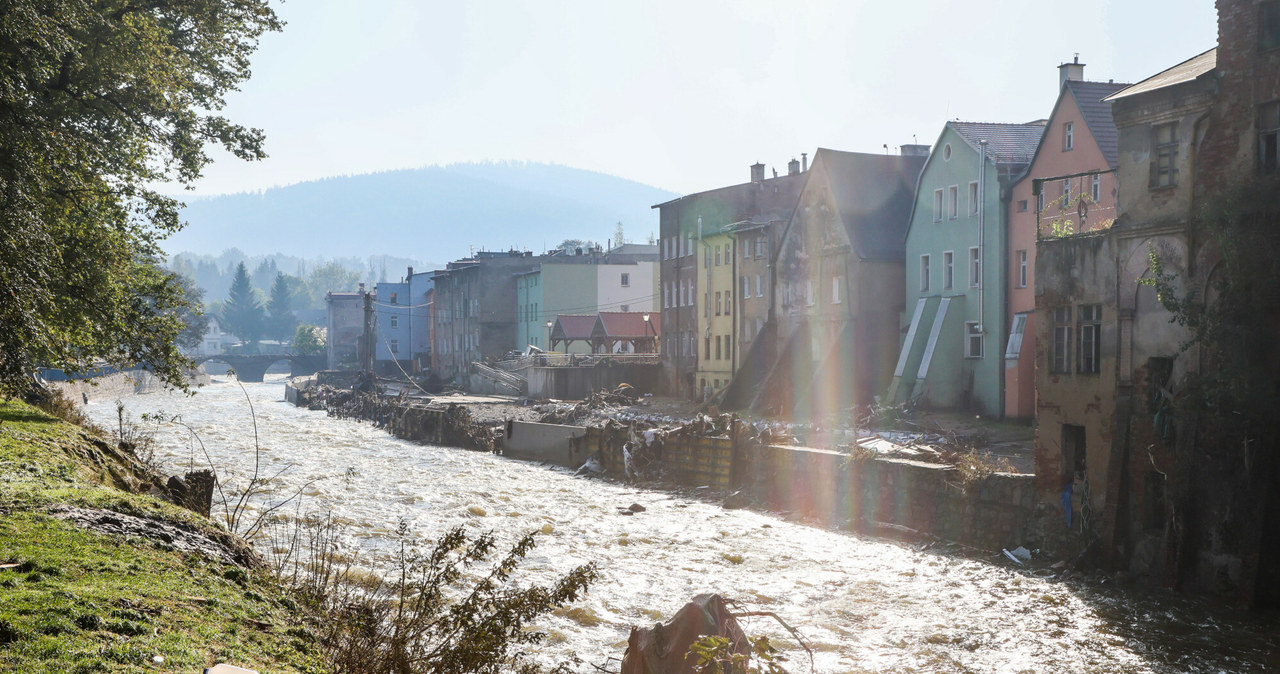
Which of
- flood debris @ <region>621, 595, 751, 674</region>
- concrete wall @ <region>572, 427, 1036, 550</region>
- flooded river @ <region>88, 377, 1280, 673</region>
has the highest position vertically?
flood debris @ <region>621, 595, 751, 674</region>

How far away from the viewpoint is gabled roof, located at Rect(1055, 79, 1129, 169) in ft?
117

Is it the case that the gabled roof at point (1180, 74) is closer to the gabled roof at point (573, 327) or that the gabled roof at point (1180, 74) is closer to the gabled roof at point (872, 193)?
the gabled roof at point (872, 193)

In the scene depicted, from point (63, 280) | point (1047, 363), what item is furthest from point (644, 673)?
point (1047, 363)

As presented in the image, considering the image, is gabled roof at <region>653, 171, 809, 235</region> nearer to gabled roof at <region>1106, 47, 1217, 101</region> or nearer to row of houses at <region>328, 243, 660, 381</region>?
row of houses at <region>328, 243, 660, 381</region>

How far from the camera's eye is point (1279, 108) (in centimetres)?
1833

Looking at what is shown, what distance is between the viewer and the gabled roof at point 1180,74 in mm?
19875

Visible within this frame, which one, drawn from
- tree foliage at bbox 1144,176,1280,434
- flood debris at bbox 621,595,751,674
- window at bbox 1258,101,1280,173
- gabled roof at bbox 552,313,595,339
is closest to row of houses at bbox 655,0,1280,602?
window at bbox 1258,101,1280,173

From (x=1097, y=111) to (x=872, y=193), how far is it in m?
15.2

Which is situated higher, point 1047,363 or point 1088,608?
point 1047,363

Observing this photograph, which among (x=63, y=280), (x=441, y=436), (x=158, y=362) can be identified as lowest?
(x=441, y=436)

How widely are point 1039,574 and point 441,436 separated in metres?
41.2

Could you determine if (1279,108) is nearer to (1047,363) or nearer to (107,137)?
(1047,363)

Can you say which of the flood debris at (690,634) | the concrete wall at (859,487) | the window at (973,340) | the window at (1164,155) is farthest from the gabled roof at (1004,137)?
the flood debris at (690,634)

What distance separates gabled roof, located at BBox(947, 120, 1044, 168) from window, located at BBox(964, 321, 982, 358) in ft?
21.0
